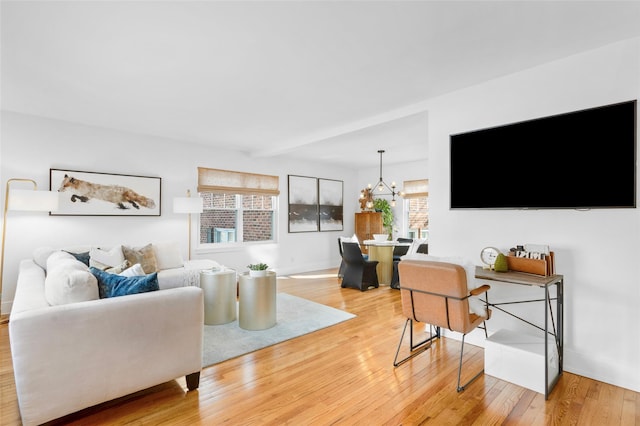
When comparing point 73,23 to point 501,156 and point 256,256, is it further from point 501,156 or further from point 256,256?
point 256,256

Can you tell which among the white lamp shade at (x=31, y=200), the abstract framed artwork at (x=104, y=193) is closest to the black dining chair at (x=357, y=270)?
the abstract framed artwork at (x=104, y=193)

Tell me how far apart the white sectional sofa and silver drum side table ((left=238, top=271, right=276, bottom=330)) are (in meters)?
1.13

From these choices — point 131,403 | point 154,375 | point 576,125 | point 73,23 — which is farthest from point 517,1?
point 131,403

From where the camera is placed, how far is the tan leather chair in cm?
234

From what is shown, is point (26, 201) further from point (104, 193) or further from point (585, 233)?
point (585, 233)

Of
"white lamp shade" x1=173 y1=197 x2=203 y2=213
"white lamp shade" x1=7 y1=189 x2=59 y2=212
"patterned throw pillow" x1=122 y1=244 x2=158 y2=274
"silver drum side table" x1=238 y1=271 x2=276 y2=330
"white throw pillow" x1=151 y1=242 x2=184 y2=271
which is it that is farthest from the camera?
"white lamp shade" x1=173 y1=197 x2=203 y2=213

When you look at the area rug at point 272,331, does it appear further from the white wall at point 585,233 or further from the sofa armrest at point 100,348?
the white wall at point 585,233

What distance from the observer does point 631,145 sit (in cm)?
233

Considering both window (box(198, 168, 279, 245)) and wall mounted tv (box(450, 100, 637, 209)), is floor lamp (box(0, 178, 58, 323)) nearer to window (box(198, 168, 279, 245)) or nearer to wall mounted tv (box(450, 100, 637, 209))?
window (box(198, 168, 279, 245))

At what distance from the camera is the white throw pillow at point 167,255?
4.69 meters

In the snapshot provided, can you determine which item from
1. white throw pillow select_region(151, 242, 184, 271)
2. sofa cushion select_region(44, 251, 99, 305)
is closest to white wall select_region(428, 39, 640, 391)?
sofa cushion select_region(44, 251, 99, 305)

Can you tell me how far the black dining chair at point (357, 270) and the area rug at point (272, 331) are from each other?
1.10 meters

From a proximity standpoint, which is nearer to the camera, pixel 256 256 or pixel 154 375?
pixel 154 375

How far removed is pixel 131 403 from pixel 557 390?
9.80 feet
